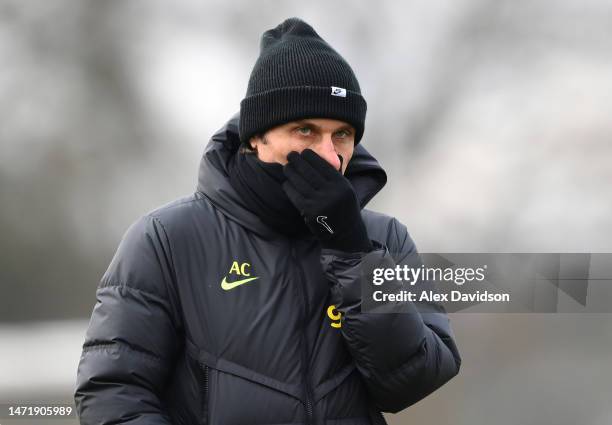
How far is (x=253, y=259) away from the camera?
147 cm

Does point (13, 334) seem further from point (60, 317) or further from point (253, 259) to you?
point (253, 259)

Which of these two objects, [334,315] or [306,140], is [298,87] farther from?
[334,315]

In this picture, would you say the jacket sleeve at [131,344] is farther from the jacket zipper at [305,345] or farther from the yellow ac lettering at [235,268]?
the jacket zipper at [305,345]

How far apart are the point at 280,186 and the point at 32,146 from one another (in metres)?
2.46

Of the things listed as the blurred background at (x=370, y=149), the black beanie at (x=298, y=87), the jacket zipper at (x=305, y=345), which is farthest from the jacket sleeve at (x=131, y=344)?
the blurred background at (x=370, y=149)

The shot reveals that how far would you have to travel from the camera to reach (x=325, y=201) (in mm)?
1402

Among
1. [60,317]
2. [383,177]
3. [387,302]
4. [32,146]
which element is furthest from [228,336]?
[32,146]

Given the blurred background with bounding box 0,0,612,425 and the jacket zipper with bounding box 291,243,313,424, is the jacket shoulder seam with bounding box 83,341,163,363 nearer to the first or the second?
the jacket zipper with bounding box 291,243,313,424

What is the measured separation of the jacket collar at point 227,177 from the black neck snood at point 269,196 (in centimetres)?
2

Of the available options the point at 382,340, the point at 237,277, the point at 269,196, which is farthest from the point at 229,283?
the point at 382,340

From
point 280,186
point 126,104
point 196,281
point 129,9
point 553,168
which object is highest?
point 129,9

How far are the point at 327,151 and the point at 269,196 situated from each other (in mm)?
135

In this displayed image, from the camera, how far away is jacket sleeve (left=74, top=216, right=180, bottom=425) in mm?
1328

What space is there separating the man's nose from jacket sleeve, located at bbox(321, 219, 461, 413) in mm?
164
